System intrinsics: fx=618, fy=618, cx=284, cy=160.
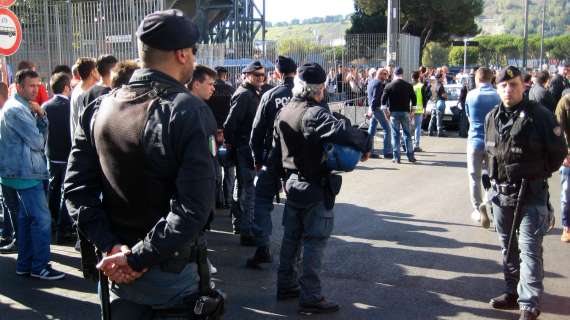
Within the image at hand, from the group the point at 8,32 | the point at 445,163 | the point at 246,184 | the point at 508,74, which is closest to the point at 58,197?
the point at 8,32

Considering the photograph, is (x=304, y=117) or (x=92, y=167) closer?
(x=92, y=167)

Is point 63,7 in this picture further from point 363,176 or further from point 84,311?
point 84,311

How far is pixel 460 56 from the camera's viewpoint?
83.7 m

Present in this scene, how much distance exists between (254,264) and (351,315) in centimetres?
155

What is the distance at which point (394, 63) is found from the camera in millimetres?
18344

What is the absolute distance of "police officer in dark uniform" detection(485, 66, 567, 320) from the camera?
4.91 meters

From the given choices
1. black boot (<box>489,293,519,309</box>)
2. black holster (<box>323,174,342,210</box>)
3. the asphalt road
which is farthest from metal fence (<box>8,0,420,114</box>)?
black boot (<box>489,293,519,309</box>)

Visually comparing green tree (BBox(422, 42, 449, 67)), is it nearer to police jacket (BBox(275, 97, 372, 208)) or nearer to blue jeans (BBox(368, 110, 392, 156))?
blue jeans (BBox(368, 110, 392, 156))

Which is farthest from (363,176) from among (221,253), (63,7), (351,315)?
(63,7)

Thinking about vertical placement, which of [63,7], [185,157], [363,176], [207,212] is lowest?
[363,176]

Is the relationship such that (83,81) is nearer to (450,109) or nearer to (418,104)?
(418,104)

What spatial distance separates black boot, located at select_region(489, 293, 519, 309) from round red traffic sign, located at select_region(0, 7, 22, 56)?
671 cm

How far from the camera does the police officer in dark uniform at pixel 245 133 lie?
7.24m

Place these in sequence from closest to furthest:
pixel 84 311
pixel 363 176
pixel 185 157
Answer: pixel 185 157 < pixel 84 311 < pixel 363 176
